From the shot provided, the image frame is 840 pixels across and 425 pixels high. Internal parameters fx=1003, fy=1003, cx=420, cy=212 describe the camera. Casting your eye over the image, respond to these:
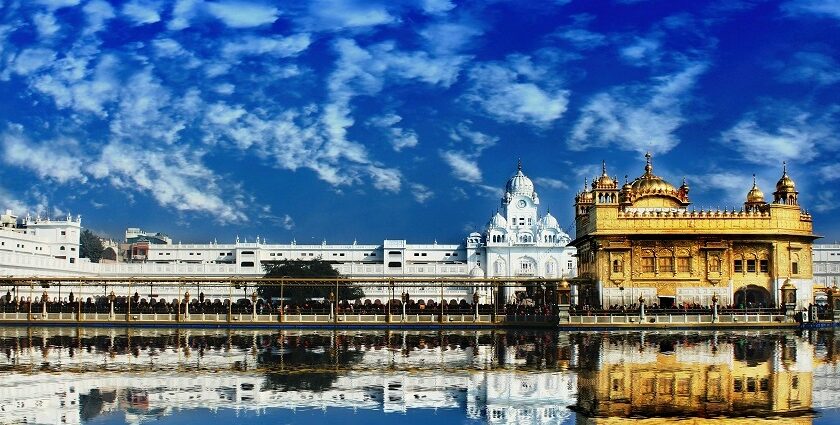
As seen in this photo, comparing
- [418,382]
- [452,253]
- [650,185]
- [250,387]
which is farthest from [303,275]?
[250,387]

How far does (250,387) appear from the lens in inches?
883

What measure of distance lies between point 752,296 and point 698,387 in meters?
36.1

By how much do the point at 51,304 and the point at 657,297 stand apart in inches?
1366

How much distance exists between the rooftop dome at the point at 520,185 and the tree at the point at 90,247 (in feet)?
211

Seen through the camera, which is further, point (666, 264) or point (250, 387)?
point (666, 264)

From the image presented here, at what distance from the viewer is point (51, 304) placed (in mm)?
58688

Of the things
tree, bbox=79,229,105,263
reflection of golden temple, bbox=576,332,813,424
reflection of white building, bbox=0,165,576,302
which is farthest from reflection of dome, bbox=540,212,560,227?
reflection of golden temple, bbox=576,332,813,424

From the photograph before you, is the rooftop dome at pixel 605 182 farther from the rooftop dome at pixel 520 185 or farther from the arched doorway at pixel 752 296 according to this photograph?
the rooftop dome at pixel 520 185

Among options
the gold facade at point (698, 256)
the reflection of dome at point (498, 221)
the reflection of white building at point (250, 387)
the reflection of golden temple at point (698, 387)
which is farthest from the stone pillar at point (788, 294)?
the reflection of dome at point (498, 221)

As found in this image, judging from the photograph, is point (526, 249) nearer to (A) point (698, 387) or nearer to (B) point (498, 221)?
(B) point (498, 221)

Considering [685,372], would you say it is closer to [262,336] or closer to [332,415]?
[332,415]

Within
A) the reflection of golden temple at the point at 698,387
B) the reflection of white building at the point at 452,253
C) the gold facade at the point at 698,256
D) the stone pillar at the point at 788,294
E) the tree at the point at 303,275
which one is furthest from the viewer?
the reflection of white building at the point at 452,253

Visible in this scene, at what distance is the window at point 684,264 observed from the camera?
54438 millimetres

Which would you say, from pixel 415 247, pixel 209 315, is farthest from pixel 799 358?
pixel 415 247
